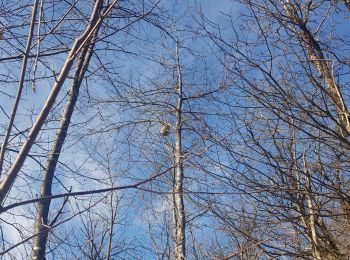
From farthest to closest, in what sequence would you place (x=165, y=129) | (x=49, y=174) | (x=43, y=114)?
(x=165, y=129) → (x=49, y=174) → (x=43, y=114)

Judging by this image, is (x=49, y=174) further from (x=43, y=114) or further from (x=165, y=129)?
(x=165, y=129)

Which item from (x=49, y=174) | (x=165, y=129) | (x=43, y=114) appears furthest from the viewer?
(x=165, y=129)

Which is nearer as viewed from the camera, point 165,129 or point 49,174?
point 49,174

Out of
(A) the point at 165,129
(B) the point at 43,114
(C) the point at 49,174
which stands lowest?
(B) the point at 43,114

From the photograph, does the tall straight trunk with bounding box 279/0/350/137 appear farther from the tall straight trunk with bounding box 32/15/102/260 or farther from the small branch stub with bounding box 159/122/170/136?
the small branch stub with bounding box 159/122/170/136

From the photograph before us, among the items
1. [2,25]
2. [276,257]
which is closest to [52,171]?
[2,25]

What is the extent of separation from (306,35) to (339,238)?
2.27 m

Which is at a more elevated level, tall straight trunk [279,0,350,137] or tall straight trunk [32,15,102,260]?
tall straight trunk [279,0,350,137]

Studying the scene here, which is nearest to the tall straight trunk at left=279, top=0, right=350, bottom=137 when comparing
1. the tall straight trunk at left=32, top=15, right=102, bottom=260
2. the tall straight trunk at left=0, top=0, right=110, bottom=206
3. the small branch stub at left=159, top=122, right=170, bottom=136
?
the tall straight trunk at left=32, top=15, right=102, bottom=260

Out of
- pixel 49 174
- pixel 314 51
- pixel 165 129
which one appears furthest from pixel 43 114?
pixel 165 129

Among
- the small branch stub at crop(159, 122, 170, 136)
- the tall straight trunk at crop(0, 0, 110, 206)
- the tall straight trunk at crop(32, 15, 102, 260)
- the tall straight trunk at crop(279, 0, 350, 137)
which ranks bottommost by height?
the tall straight trunk at crop(0, 0, 110, 206)

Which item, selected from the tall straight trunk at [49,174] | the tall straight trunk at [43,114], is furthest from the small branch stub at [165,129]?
the tall straight trunk at [43,114]

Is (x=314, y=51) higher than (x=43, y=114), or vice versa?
(x=314, y=51)

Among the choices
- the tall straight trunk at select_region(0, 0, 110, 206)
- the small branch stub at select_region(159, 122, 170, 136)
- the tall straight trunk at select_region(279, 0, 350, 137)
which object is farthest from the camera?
the small branch stub at select_region(159, 122, 170, 136)
